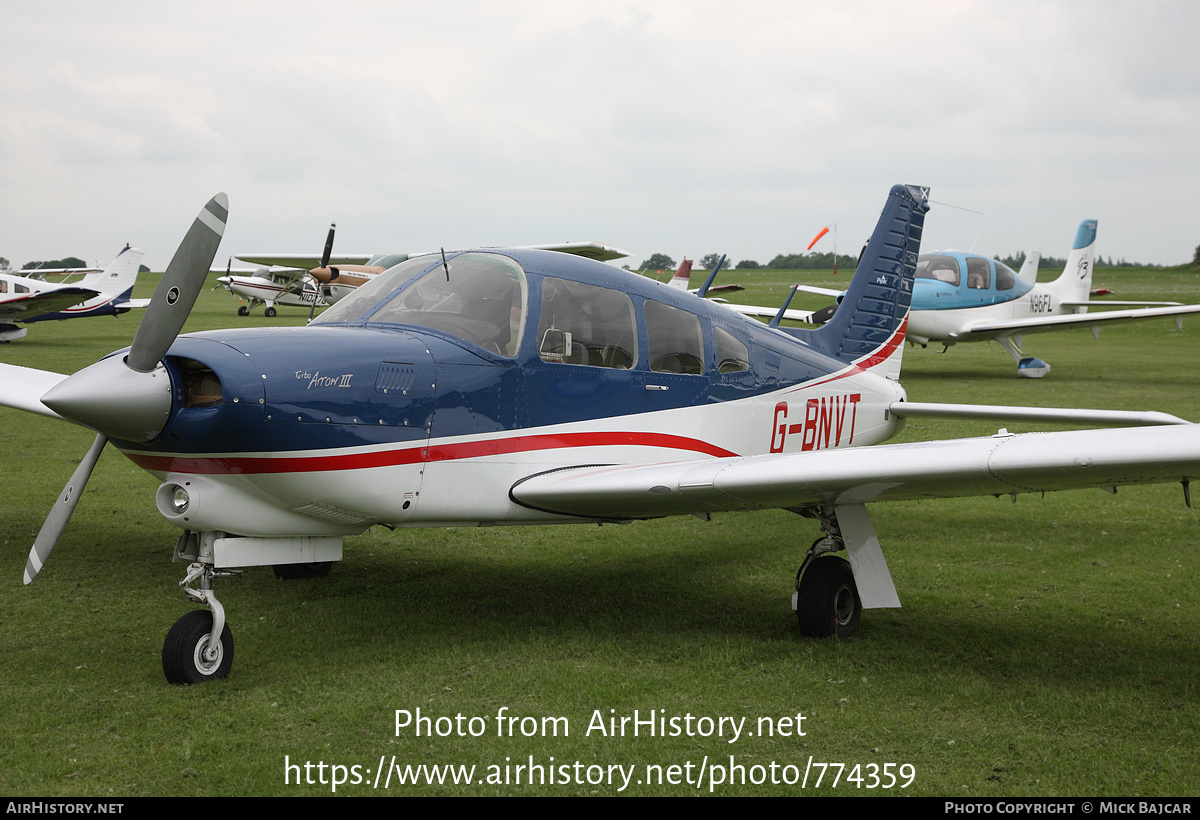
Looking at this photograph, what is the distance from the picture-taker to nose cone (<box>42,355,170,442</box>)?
3.94m

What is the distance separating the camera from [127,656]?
195 inches

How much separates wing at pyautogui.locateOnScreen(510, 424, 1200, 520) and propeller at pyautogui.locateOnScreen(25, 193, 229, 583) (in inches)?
74.8

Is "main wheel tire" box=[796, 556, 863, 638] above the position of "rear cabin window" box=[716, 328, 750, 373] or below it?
below

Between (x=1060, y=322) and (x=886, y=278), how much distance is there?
16.8 meters

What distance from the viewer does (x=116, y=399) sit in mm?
3979

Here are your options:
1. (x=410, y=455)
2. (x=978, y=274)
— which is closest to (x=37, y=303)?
(x=978, y=274)

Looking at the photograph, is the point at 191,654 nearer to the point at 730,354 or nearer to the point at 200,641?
the point at 200,641

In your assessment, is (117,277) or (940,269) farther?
(117,277)

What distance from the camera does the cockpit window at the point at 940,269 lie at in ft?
75.7

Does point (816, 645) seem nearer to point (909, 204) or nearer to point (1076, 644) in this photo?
point (1076, 644)

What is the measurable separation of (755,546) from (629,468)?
254 centimetres

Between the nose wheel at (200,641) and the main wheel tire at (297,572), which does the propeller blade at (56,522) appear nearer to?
the nose wheel at (200,641)

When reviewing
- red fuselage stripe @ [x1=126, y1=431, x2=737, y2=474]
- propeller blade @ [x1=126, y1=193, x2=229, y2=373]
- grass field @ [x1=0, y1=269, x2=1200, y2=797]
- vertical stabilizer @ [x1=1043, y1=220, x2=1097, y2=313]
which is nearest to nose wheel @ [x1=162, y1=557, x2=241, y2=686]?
grass field @ [x1=0, y1=269, x2=1200, y2=797]

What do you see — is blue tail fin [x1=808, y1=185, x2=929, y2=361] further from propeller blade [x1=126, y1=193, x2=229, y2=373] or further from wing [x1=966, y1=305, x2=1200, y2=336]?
wing [x1=966, y1=305, x2=1200, y2=336]
